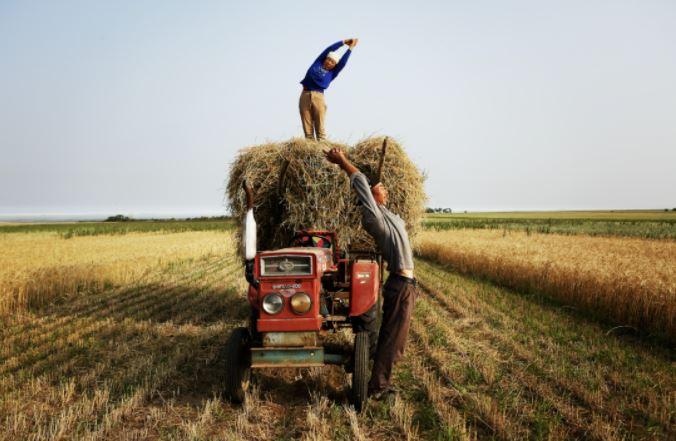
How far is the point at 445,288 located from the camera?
1105 centimetres

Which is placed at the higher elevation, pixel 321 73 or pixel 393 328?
pixel 321 73

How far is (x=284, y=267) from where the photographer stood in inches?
172

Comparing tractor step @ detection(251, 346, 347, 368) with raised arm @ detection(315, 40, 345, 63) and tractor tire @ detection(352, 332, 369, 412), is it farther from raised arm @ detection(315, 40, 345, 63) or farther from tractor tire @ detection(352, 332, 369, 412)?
raised arm @ detection(315, 40, 345, 63)

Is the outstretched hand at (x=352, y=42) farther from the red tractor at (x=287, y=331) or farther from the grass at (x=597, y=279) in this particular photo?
the red tractor at (x=287, y=331)

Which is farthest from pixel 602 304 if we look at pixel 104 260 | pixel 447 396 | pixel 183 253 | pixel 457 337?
pixel 183 253

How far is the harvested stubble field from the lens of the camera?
12.9ft

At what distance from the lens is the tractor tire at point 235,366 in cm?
431

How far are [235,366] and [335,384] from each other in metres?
1.32

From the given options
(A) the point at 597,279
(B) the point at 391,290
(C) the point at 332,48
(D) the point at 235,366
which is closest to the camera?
(D) the point at 235,366

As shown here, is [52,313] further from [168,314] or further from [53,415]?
[53,415]

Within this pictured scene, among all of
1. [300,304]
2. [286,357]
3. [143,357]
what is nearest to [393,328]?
[300,304]

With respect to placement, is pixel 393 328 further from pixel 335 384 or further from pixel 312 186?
pixel 312 186

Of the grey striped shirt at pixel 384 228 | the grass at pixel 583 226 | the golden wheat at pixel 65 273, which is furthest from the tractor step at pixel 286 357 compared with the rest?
the golden wheat at pixel 65 273

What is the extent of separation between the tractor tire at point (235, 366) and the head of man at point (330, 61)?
551cm
